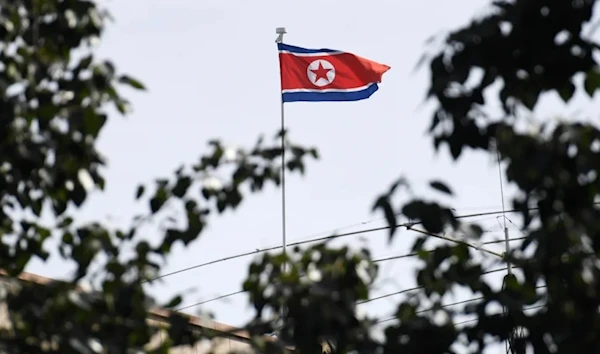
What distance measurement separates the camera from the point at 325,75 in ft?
93.9

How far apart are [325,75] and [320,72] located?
175 mm

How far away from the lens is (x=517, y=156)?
5445 mm

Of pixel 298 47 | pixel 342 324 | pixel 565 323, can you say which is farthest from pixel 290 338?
pixel 298 47

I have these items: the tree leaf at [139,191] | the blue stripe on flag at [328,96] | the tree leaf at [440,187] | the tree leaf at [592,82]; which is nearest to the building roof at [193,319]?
the tree leaf at [139,191]

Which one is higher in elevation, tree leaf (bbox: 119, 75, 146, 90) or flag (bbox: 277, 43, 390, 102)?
flag (bbox: 277, 43, 390, 102)

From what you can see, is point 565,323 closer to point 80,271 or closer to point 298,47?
point 80,271

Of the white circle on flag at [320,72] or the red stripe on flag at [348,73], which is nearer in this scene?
the red stripe on flag at [348,73]

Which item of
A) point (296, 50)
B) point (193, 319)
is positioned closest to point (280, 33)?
point (296, 50)

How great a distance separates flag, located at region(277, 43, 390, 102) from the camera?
2811 cm

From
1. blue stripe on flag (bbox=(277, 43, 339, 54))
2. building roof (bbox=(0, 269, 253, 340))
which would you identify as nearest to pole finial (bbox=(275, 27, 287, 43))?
blue stripe on flag (bbox=(277, 43, 339, 54))

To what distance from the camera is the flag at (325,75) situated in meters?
28.1

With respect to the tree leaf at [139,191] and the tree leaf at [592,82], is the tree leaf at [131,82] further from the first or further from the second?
the tree leaf at [592,82]

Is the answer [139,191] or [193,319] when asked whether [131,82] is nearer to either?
[139,191]

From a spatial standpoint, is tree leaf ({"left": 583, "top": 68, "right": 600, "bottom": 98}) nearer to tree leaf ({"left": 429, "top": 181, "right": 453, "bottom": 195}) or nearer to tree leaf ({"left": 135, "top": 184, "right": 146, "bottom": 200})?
tree leaf ({"left": 429, "top": 181, "right": 453, "bottom": 195})
